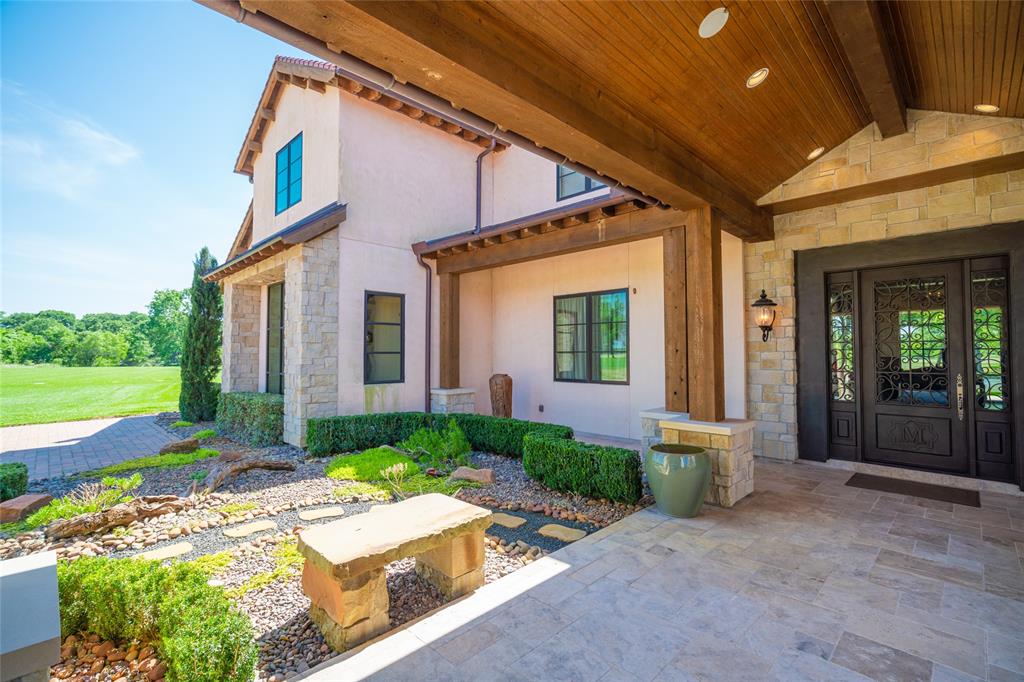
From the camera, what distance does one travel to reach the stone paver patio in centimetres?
225

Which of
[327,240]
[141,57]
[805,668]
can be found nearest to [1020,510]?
[805,668]

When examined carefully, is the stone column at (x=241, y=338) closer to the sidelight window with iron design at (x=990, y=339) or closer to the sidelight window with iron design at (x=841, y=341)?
the sidelight window with iron design at (x=841, y=341)

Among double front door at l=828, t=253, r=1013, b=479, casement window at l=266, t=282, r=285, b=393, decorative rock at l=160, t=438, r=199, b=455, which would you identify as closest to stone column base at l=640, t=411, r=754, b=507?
double front door at l=828, t=253, r=1013, b=479

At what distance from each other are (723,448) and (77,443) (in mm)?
11206

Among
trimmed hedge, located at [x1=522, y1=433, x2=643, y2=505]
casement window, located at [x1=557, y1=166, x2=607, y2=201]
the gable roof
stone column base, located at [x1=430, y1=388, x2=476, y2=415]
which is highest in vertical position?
the gable roof

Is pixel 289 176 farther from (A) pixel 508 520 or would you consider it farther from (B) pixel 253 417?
(A) pixel 508 520

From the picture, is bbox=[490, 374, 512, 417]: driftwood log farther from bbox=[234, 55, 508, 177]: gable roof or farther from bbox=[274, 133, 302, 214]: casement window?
bbox=[274, 133, 302, 214]: casement window

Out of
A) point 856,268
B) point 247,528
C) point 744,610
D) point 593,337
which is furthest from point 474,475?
point 856,268

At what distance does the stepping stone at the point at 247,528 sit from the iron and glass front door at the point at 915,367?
273 inches

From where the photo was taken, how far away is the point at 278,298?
9.62 metres

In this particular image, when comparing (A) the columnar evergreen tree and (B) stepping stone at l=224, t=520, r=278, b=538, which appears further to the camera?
(A) the columnar evergreen tree

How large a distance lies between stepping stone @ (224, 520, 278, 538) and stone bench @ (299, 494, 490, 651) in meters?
1.59

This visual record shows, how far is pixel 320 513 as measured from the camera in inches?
176

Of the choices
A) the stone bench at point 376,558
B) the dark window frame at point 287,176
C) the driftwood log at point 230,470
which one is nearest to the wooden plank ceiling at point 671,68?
the stone bench at point 376,558
